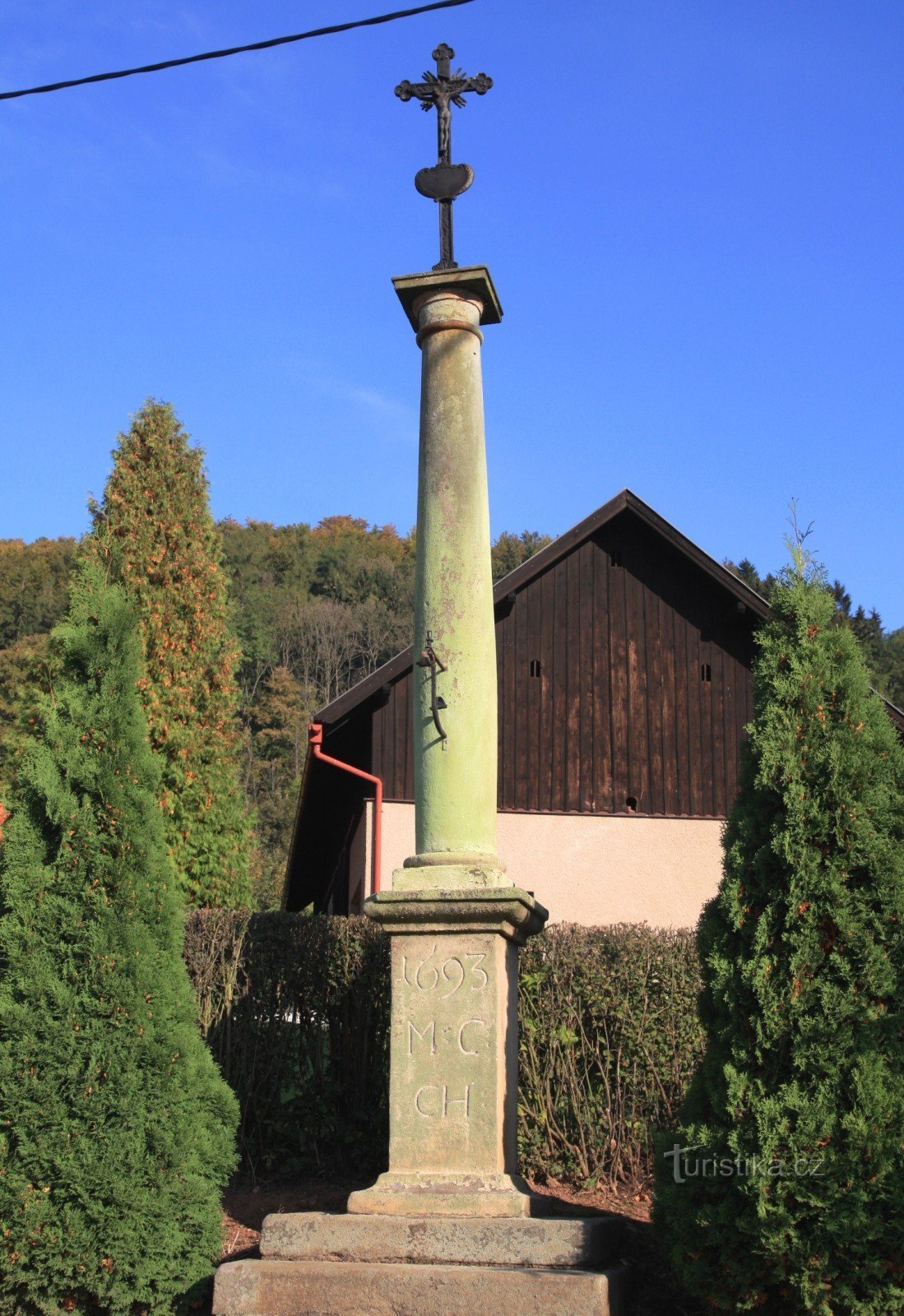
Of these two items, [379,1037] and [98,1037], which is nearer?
[98,1037]

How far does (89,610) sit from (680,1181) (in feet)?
13.0

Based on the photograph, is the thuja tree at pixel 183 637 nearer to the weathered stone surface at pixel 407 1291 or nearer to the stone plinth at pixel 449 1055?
the stone plinth at pixel 449 1055

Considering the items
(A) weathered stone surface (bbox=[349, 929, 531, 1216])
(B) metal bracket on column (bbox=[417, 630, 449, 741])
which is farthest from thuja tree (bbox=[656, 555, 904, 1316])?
(B) metal bracket on column (bbox=[417, 630, 449, 741])

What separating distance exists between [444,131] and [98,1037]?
16.4 feet

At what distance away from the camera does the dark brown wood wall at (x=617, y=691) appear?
14039 millimetres

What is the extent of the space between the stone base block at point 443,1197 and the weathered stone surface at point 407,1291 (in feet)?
0.87

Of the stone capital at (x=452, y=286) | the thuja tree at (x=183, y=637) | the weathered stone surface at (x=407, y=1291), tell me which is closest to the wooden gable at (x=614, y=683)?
the thuja tree at (x=183, y=637)

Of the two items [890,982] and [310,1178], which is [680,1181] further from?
[310,1178]

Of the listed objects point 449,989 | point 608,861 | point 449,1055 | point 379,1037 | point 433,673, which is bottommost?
point 379,1037

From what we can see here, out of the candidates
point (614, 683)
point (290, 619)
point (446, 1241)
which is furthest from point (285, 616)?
point (446, 1241)

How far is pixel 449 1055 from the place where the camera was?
5902mm

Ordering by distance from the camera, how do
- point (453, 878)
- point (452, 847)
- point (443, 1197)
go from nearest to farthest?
1. point (443, 1197)
2. point (453, 878)
3. point (452, 847)

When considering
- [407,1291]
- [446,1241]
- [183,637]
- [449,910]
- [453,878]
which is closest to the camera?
[407,1291]

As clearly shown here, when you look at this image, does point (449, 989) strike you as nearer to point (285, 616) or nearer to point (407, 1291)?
point (407, 1291)
